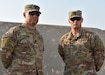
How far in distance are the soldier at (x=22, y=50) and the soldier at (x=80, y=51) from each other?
550mm

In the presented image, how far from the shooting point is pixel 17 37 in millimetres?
4188

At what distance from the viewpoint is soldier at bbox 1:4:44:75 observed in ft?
13.5

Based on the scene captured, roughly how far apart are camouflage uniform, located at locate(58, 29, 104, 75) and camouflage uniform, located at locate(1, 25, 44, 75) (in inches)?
22.5

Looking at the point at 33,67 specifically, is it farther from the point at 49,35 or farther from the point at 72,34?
the point at 49,35

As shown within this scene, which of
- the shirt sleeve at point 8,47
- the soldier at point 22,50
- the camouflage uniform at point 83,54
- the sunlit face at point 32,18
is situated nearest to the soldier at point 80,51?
the camouflage uniform at point 83,54

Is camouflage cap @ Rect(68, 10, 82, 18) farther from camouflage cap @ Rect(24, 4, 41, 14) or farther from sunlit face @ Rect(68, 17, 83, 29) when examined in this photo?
camouflage cap @ Rect(24, 4, 41, 14)

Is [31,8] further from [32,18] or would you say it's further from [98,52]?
[98,52]

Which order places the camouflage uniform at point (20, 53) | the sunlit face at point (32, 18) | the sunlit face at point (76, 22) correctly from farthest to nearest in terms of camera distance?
1. the sunlit face at point (76, 22)
2. the sunlit face at point (32, 18)
3. the camouflage uniform at point (20, 53)

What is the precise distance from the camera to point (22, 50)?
415 centimetres

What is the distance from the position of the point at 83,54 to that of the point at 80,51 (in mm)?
62

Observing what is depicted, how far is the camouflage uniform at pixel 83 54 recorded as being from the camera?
451cm


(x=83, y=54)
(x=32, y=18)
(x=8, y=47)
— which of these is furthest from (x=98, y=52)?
(x=8, y=47)

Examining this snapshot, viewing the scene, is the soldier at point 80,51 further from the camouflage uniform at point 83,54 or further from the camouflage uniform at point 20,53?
the camouflage uniform at point 20,53

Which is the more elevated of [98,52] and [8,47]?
[8,47]
